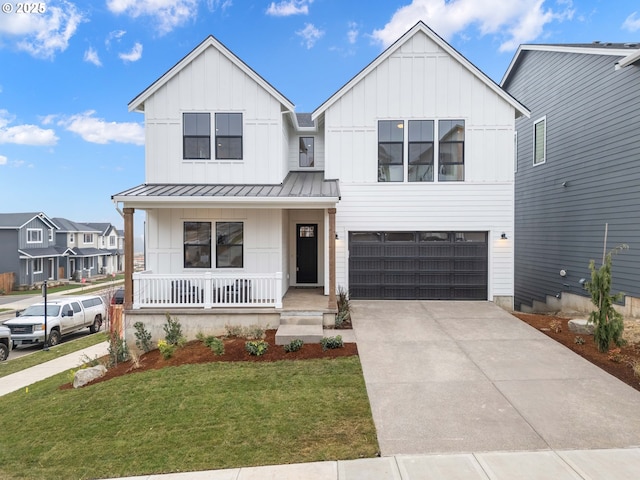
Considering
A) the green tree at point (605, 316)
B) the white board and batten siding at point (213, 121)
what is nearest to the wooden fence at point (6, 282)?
the white board and batten siding at point (213, 121)

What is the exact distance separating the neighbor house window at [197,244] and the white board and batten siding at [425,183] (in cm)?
403

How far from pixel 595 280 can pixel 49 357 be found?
16.0 metres

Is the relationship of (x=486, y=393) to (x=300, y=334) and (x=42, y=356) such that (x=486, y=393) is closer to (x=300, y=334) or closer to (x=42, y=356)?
(x=300, y=334)

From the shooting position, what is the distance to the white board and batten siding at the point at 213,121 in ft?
37.3

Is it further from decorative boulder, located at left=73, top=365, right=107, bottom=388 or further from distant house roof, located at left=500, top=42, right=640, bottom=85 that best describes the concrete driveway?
distant house roof, located at left=500, top=42, right=640, bottom=85

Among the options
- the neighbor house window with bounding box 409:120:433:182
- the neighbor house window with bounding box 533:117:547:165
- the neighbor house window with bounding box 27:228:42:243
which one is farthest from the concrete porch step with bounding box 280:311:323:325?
the neighbor house window with bounding box 27:228:42:243

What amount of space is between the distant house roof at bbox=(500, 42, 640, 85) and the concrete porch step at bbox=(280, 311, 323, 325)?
1075 cm

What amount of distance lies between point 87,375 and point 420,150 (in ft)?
34.4

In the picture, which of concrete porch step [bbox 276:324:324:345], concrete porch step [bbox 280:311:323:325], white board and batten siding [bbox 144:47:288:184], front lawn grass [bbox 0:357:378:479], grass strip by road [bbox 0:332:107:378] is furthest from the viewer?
grass strip by road [bbox 0:332:107:378]

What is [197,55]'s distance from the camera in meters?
11.3

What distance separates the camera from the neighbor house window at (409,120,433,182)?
38.1 feet

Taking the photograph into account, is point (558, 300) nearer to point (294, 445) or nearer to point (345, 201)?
point (345, 201)

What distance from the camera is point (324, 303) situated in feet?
34.0

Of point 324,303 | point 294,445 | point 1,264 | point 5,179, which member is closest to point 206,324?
point 324,303
